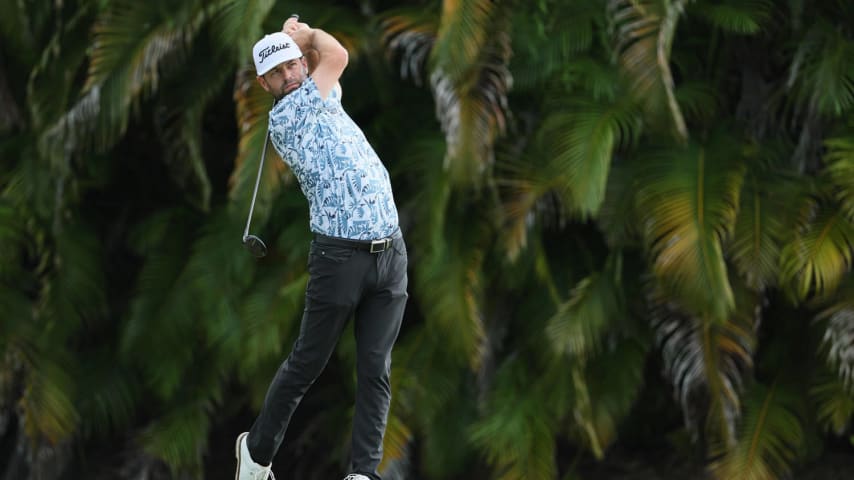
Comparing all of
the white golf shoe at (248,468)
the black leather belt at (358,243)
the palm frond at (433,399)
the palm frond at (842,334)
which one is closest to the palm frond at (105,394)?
the palm frond at (433,399)

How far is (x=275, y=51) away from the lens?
5.34 meters

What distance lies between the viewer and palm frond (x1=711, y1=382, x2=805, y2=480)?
8633 millimetres

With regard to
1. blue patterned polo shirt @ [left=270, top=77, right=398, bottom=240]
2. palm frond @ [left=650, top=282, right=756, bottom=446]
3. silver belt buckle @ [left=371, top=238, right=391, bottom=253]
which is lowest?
palm frond @ [left=650, top=282, right=756, bottom=446]

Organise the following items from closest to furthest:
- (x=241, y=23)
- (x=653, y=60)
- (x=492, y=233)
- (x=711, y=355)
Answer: (x=653, y=60), (x=241, y=23), (x=711, y=355), (x=492, y=233)

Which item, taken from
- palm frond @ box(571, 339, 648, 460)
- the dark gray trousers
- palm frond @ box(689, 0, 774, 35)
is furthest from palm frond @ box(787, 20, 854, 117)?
the dark gray trousers

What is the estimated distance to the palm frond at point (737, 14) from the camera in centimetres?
836

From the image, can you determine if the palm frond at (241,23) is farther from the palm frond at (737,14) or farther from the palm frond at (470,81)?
the palm frond at (737,14)

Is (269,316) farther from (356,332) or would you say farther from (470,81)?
(356,332)

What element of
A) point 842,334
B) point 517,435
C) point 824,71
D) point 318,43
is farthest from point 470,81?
point 318,43

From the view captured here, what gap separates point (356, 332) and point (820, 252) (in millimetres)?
3781

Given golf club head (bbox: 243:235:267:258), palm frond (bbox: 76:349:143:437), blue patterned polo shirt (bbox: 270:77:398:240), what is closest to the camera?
blue patterned polo shirt (bbox: 270:77:398:240)

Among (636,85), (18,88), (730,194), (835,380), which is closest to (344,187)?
(636,85)

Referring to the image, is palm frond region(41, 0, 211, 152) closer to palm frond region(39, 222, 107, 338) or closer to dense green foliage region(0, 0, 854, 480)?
dense green foliage region(0, 0, 854, 480)

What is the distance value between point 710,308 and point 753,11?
6.33 ft
